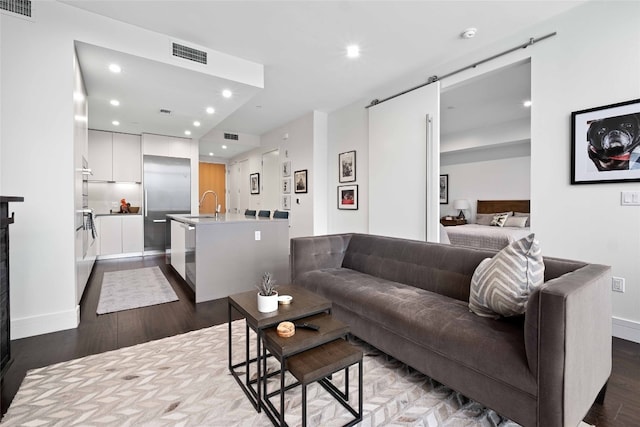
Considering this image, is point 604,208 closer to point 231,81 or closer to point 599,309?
point 599,309

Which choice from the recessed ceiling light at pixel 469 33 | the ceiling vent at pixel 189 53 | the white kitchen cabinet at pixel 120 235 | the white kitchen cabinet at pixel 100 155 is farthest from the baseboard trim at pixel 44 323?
the recessed ceiling light at pixel 469 33

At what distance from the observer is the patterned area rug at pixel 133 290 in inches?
122

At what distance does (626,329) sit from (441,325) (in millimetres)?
2047

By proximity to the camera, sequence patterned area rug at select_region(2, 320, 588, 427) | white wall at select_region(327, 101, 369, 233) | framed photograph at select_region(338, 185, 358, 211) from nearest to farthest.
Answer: patterned area rug at select_region(2, 320, 588, 427) → white wall at select_region(327, 101, 369, 233) → framed photograph at select_region(338, 185, 358, 211)

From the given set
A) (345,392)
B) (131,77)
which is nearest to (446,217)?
(345,392)

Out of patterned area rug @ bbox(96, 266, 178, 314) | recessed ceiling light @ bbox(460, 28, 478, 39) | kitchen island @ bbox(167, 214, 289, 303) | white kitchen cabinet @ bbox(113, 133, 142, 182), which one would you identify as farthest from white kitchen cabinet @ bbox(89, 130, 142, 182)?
recessed ceiling light @ bbox(460, 28, 478, 39)

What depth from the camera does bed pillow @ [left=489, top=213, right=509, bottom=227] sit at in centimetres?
564

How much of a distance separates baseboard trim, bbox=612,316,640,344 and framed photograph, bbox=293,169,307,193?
458 centimetres

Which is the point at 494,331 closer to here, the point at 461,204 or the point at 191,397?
the point at 191,397

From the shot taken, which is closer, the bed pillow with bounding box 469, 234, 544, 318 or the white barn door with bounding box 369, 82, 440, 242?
the bed pillow with bounding box 469, 234, 544, 318

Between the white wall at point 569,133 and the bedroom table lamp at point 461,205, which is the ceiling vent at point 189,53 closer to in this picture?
the white wall at point 569,133

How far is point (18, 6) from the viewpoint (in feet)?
7.71

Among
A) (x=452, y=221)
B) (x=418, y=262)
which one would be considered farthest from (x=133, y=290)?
(x=452, y=221)

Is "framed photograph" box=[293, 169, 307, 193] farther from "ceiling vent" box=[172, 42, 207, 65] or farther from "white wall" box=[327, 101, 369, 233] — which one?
"ceiling vent" box=[172, 42, 207, 65]
